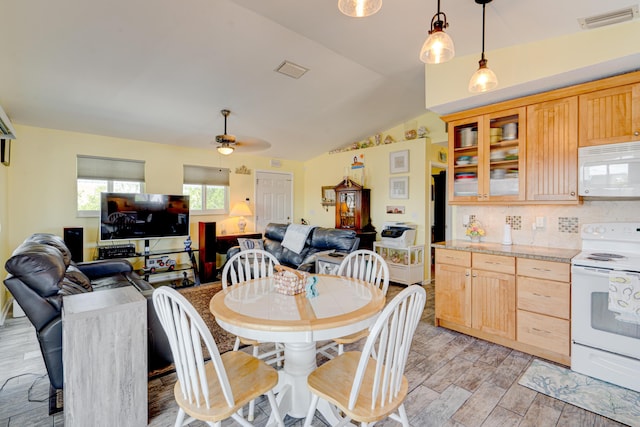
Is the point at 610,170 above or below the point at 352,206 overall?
above

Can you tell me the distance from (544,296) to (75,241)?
5.57 metres

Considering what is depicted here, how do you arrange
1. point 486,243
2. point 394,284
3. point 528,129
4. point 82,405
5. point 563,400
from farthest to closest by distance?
point 394,284
point 486,243
point 528,129
point 563,400
point 82,405

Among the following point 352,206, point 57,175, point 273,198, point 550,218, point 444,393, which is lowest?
point 444,393

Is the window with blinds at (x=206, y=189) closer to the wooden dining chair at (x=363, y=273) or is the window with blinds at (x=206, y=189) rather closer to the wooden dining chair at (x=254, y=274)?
the wooden dining chair at (x=254, y=274)

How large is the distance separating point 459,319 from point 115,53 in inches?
169

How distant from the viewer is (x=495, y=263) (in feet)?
9.13

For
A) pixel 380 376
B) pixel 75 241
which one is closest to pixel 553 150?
pixel 380 376

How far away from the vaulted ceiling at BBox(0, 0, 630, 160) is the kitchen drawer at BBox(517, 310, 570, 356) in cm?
234

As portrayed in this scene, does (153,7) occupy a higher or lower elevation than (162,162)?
higher

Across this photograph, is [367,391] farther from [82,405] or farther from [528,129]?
[528,129]

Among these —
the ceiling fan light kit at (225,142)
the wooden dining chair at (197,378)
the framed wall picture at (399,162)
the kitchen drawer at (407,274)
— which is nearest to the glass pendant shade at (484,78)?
the wooden dining chair at (197,378)

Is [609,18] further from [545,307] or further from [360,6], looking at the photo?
[545,307]

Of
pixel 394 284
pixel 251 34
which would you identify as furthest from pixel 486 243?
pixel 251 34

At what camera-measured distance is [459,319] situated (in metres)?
3.04
